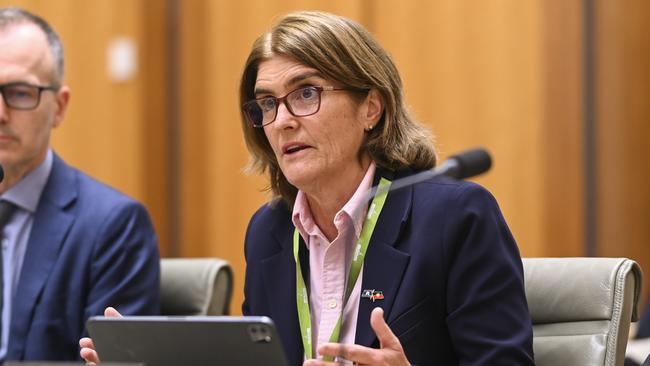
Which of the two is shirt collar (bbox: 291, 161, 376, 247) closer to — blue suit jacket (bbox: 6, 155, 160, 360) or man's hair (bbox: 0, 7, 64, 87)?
blue suit jacket (bbox: 6, 155, 160, 360)

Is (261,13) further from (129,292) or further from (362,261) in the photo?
(362,261)

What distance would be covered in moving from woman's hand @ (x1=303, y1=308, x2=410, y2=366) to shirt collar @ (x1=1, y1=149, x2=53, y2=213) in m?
1.55

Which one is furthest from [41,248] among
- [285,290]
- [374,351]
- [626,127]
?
[626,127]

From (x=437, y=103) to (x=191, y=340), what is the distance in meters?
3.45

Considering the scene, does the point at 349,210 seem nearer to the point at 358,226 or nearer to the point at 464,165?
the point at 358,226

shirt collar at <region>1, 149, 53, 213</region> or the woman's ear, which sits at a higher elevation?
the woman's ear

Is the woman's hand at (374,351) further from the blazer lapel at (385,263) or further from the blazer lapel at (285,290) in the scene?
the blazer lapel at (285,290)

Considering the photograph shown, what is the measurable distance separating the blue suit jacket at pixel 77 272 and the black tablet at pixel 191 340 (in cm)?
112

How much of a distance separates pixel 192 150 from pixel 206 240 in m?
0.53

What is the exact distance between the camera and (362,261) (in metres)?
2.30

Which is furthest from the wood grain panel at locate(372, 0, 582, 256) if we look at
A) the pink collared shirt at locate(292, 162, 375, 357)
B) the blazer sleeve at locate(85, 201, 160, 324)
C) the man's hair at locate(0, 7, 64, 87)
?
the pink collared shirt at locate(292, 162, 375, 357)

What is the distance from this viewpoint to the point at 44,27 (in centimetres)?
325

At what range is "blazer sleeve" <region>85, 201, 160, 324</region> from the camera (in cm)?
288

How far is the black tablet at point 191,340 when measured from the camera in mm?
1628
